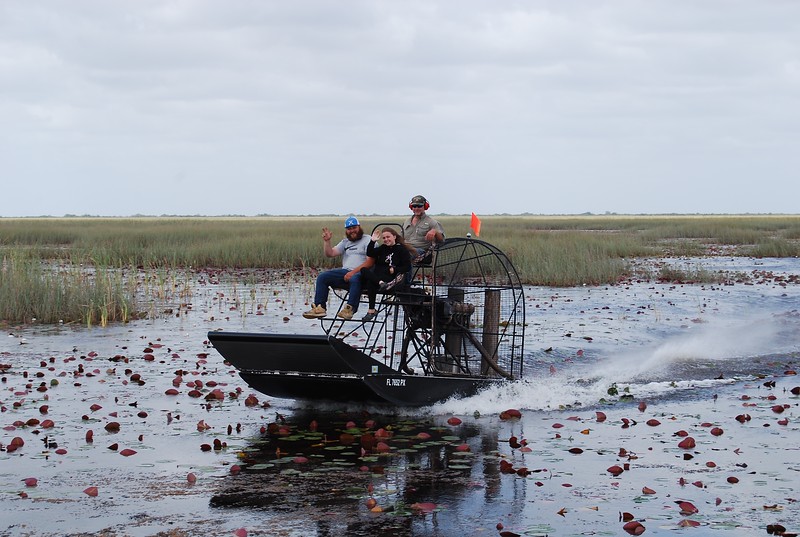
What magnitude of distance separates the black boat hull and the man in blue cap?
702mm

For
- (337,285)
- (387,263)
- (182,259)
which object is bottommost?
(182,259)

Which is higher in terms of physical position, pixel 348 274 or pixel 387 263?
pixel 387 263

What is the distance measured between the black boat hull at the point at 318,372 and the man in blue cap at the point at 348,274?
70 cm

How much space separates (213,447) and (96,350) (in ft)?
26.6

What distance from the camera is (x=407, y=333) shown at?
1271 centimetres

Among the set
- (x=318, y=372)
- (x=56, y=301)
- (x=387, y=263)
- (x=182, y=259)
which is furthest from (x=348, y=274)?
(x=182, y=259)

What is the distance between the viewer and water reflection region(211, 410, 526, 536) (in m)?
7.69

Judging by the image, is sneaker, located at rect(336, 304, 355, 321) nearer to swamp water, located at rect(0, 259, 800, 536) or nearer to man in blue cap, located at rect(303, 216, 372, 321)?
man in blue cap, located at rect(303, 216, 372, 321)

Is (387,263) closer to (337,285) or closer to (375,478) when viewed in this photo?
(337,285)

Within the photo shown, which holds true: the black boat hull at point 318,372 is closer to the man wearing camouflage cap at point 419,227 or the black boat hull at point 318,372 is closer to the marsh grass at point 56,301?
the man wearing camouflage cap at point 419,227

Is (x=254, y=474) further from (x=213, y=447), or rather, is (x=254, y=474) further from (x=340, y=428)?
(x=340, y=428)

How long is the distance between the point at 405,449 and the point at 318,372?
1596 mm

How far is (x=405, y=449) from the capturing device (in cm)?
1026

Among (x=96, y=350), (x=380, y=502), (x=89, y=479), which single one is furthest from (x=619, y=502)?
(x=96, y=350)
